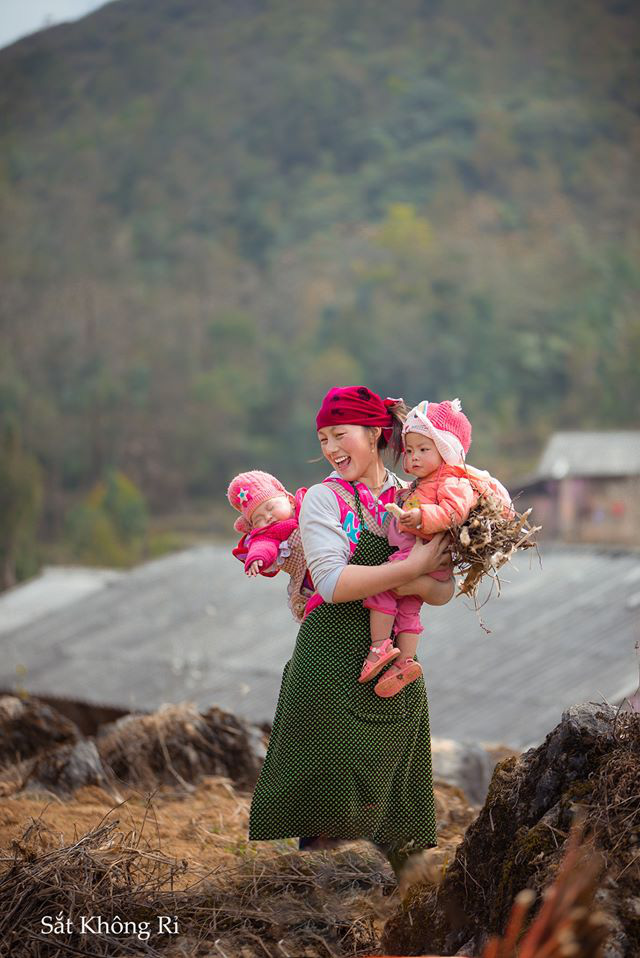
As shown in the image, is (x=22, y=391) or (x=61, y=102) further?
(x=61, y=102)

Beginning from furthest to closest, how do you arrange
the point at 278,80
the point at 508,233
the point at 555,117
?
the point at 278,80
the point at 555,117
the point at 508,233

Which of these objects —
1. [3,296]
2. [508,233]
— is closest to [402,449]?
[3,296]

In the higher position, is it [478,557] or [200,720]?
[478,557]

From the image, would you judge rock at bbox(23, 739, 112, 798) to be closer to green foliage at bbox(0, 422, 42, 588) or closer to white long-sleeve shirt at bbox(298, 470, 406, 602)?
white long-sleeve shirt at bbox(298, 470, 406, 602)

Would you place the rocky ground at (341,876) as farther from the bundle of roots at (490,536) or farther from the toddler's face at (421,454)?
the toddler's face at (421,454)

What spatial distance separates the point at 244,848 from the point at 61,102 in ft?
327

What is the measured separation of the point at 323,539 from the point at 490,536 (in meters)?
0.54

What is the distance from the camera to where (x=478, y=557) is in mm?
3531

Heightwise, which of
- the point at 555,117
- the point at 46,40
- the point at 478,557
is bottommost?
the point at 478,557

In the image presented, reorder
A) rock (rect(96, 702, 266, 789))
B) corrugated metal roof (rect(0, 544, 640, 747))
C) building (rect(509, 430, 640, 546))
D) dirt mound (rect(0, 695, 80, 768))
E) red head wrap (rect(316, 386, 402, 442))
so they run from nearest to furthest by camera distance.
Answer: red head wrap (rect(316, 386, 402, 442)) → rock (rect(96, 702, 266, 789)) → dirt mound (rect(0, 695, 80, 768)) → corrugated metal roof (rect(0, 544, 640, 747)) → building (rect(509, 430, 640, 546))

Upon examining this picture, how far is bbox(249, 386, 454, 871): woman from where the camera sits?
3.69 m

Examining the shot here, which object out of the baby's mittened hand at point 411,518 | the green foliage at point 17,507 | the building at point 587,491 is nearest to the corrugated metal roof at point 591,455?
the building at point 587,491

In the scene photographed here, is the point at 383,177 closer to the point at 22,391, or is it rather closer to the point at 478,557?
the point at 22,391

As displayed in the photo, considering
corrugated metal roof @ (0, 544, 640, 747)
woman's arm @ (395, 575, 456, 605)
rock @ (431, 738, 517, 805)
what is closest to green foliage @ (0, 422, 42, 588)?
corrugated metal roof @ (0, 544, 640, 747)
